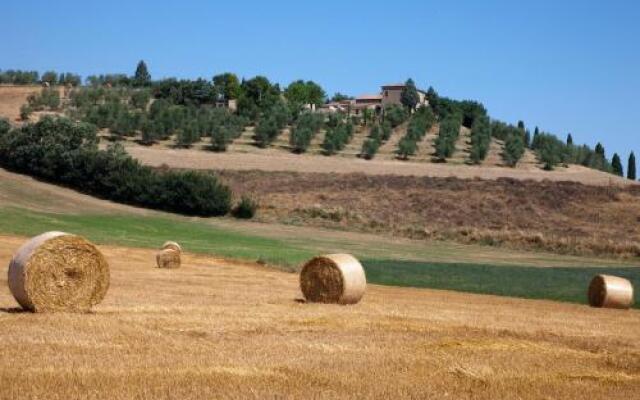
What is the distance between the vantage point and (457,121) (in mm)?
129625

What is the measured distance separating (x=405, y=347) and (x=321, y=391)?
3.70 m

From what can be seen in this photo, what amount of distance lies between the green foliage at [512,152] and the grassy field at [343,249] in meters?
54.3

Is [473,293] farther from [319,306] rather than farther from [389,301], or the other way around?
[319,306]

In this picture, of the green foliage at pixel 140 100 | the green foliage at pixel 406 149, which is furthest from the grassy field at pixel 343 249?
the green foliage at pixel 140 100

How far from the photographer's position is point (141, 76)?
186 metres

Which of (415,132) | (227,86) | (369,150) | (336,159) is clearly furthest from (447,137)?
(227,86)

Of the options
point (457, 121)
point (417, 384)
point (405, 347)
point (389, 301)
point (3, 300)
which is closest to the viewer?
point (417, 384)

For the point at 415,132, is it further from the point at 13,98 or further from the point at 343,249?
the point at 343,249

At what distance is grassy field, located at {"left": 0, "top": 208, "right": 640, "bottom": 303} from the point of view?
3294cm

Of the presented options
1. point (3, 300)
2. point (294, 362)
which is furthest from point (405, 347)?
point (3, 300)

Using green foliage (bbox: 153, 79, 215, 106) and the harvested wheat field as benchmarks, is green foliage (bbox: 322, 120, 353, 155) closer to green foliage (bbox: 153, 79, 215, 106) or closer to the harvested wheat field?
green foliage (bbox: 153, 79, 215, 106)

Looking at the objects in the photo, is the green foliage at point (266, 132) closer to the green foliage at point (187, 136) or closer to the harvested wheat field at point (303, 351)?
the green foliage at point (187, 136)

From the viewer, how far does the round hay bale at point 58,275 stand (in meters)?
16.5

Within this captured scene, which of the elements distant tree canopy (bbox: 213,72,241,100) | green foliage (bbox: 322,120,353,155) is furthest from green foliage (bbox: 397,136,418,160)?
distant tree canopy (bbox: 213,72,241,100)
